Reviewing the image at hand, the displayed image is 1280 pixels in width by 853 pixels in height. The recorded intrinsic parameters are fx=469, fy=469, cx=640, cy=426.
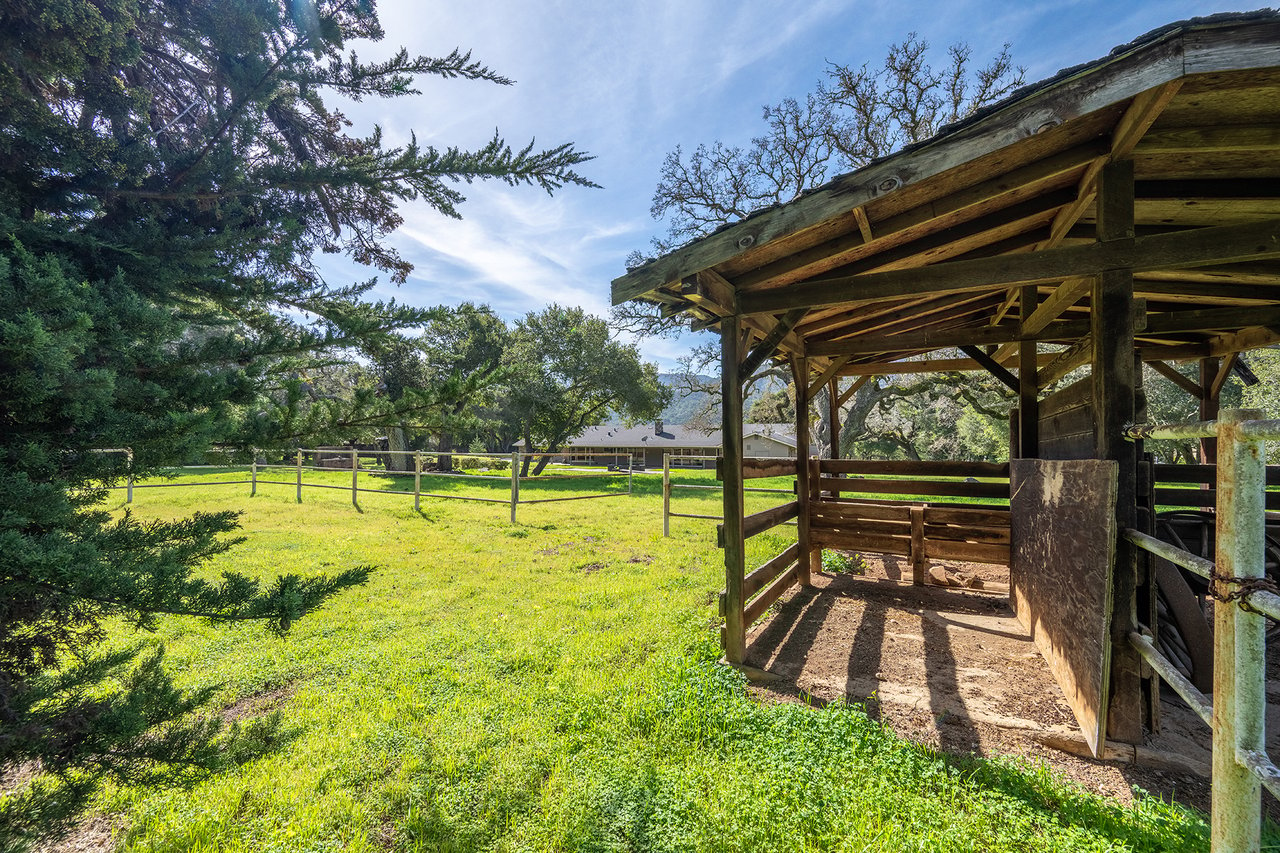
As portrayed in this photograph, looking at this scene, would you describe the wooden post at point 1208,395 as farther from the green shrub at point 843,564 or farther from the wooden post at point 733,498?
the wooden post at point 733,498

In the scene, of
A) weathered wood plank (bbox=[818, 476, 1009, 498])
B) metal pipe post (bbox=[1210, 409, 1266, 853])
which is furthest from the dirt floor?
metal pipe post (bbox=[1210, 409, 1266, 853])

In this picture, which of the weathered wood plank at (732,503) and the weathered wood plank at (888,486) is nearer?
the weathered wood plank at (732,503)

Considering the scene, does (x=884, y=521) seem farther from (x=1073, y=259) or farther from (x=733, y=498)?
(x=1073, y=259)

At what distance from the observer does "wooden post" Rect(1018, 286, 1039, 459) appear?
14.5 ft

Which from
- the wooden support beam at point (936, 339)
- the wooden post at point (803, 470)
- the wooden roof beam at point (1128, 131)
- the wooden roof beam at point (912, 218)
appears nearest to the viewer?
the wooden roof beam at point (1128, 131)

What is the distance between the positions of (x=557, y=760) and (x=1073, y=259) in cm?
378

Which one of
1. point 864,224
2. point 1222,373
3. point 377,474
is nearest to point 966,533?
point 864,224

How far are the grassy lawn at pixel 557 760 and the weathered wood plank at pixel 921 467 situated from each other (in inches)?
95.2

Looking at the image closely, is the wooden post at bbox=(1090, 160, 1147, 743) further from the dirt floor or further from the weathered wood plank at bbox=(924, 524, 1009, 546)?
the weathered wood plank at bbox=(924, 524, 1009, 546)

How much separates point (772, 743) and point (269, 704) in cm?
308

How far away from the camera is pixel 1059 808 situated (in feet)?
6.71

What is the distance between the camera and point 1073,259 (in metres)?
2.52

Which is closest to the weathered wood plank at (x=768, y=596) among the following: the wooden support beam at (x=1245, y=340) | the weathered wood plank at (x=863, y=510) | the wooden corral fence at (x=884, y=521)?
the wooden corral fence at (x=884, y=521)

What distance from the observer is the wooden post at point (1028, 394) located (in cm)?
A: 441
